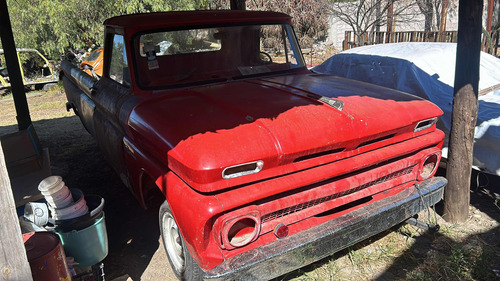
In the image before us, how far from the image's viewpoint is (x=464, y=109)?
11.3ft

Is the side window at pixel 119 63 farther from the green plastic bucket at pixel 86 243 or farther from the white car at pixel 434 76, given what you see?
the white car at pixel 434 76

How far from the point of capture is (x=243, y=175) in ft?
7.38

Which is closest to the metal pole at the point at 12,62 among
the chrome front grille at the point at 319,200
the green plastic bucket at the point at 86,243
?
the green plastic bucket at the point at 86,243

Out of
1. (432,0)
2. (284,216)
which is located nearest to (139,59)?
(284,216)

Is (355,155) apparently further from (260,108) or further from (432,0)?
(432,0)

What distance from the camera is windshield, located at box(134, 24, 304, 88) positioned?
3.45m

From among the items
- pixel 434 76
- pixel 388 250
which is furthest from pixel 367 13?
pixel 388 250

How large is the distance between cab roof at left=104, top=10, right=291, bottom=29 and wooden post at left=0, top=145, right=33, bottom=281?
207 cm

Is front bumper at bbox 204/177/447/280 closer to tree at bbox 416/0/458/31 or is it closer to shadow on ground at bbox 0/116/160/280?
shadow on ground at bbox 0/116/160/280

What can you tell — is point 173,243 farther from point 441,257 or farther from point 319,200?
point 441,257

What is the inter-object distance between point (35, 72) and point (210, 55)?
10493mm

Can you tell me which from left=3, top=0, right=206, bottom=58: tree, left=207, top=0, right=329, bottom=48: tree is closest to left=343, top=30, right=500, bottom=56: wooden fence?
left=207, top=0, right=329, bottom=48: tree

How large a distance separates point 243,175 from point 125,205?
8.15ft

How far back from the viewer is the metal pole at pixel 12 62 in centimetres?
504
